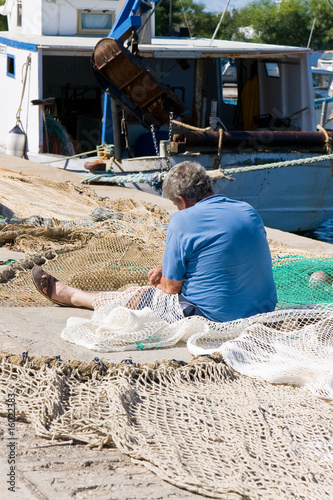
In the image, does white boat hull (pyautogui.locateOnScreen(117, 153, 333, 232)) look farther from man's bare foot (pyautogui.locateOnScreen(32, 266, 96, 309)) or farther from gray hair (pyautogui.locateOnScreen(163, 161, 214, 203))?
gray hair (pyautogui.locateOnScreen(163, 161, 214, 203))

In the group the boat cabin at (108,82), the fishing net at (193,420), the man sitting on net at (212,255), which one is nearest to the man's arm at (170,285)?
the man sitting on net at (212,255)

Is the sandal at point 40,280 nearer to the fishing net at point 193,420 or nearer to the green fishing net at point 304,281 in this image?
the fishing net at point 193,420

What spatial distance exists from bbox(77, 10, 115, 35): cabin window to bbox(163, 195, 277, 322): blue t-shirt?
11155 mm

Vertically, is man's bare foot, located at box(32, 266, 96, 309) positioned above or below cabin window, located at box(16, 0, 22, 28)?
below

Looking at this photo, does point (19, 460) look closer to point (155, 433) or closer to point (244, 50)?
point (155, 433)

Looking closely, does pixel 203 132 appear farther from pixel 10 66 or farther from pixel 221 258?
pixel 221 258

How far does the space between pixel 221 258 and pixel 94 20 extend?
11.5m

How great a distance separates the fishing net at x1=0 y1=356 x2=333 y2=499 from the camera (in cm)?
232

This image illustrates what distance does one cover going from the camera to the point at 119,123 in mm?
11125

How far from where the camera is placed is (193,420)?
2.71 metres

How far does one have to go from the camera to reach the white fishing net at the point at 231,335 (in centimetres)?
320

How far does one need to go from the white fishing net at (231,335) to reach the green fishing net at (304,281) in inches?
31.0

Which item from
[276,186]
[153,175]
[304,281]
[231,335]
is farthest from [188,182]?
[276,186]

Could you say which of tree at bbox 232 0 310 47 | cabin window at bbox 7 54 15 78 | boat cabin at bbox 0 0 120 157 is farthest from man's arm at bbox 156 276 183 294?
tree at bbox 232 0 310 47
